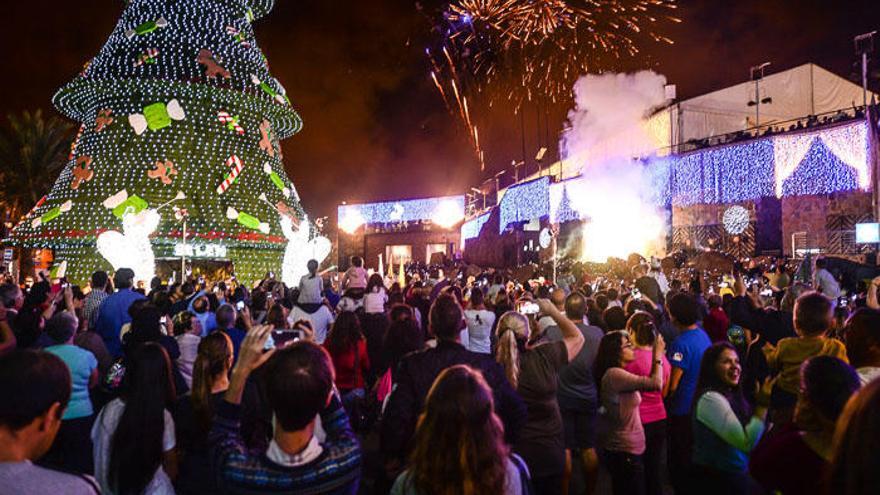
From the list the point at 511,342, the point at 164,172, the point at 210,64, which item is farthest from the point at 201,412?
the point at 210,64

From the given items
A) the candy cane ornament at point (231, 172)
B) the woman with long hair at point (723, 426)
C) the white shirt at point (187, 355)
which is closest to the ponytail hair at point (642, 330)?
the woman with long hair at point (723, 426)

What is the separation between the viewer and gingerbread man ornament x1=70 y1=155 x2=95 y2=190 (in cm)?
2139

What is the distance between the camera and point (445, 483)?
7.47 feet

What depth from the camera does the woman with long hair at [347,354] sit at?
6441mm

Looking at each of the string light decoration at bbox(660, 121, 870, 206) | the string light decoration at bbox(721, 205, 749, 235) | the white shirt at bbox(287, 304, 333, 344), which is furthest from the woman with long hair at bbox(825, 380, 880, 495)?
the string light decoration at bbox(721, 205, 749, 235)

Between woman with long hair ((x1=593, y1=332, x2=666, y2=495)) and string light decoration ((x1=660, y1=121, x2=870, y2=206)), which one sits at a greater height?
string light decoration ((x1=660, y1=121, x2=870, y2=206))

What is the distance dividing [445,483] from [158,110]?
22.8 metres

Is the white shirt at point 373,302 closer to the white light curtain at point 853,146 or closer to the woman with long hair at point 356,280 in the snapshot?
the woman with long hair at point 356,280

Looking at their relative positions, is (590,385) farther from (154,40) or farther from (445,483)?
(154,40)

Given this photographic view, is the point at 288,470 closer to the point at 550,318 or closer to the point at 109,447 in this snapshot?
the point at 109,447

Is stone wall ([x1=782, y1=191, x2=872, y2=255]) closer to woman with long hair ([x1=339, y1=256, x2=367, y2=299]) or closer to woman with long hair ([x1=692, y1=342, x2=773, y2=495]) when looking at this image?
woman with long hair ([x1=339, y1=256, x2=367, y2=299])

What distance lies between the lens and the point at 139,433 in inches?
130

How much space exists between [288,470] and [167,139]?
72.3 ft

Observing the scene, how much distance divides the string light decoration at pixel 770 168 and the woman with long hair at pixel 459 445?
23935 mm
